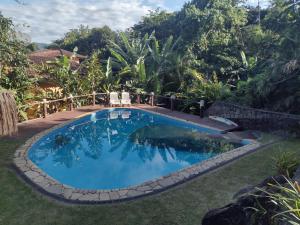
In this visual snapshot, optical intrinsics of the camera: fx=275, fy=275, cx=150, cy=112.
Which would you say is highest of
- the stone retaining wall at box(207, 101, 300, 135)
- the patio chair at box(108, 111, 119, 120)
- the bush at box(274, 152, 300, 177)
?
the stone retaining wall at box(207, 101, 300, 135)

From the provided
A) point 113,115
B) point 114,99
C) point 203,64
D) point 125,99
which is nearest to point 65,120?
point 113,115

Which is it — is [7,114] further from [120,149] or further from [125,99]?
[125,99]

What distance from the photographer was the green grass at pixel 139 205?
16.8ft

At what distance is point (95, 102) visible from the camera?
18922 millimetres

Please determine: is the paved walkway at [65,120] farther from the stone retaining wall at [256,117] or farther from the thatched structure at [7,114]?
the stone retaining wall at [256,117]

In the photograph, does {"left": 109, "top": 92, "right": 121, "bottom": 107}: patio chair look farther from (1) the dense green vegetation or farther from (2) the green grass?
(2) the green grass

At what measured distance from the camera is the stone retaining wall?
10.3 meters

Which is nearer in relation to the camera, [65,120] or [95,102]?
[65,120]

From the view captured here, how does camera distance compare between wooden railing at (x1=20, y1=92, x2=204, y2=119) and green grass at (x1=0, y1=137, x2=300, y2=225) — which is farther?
wooden railing at (x1=20, y1=92, x2=204, y2=119)

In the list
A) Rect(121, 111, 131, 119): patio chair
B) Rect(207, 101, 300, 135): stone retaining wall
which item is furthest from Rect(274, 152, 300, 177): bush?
Rect(121, 111, 131, 119): patio chair

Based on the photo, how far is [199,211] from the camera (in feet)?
17.5

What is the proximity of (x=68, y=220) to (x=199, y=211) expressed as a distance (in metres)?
2.49

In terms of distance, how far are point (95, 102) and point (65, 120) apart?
512cm

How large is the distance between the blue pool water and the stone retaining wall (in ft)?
5.04
